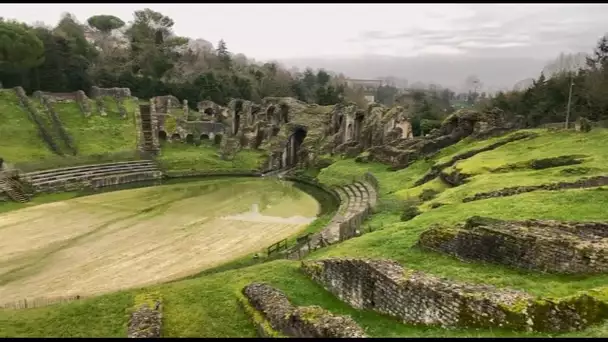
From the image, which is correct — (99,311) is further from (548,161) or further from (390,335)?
(548,161)

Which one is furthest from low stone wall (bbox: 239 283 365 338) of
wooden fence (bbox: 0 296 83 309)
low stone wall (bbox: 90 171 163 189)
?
low stone wall (bbox: 90 171 163 189)

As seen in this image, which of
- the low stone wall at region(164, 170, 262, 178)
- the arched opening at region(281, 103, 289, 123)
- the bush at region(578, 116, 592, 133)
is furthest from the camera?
the arched opening at region(281, 103, 289, 123)

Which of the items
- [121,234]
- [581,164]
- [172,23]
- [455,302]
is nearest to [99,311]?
[455,302]

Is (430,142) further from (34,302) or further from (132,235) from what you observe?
(34,302)

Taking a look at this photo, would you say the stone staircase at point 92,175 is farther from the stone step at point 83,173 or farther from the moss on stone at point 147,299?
the moss on stone at point 147,299

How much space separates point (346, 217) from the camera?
91.0 ft

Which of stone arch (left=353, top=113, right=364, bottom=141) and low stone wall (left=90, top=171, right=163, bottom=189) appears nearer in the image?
low stone wall (left=90, top=171, right=163, bottom=189)

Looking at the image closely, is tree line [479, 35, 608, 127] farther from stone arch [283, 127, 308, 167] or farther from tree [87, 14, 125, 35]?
tree [87, 14, 125, 35]

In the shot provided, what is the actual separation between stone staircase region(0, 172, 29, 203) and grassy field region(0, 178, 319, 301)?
2.38m

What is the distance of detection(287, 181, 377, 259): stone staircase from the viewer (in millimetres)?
21856

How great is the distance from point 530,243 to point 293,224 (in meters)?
18.0

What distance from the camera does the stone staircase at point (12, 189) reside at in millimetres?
32750

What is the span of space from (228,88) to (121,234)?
Answer: 48.2 m

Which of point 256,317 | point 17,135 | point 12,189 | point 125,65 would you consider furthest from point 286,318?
point 125,65
